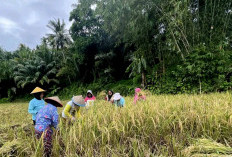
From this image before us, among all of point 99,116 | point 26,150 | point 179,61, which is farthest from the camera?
point 179,61

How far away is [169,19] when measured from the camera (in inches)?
269

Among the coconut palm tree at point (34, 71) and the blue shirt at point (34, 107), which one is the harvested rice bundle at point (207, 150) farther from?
the coconut palm tree at point (34, 71)

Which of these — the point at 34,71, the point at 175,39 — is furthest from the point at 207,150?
the point at 34,71

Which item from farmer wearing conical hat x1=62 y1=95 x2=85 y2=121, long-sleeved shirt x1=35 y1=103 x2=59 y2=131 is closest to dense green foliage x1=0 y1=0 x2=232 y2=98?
farmer wearing conical hat x1=62 y1=95 x2=85 y2=121

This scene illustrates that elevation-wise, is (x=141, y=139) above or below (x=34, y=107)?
below

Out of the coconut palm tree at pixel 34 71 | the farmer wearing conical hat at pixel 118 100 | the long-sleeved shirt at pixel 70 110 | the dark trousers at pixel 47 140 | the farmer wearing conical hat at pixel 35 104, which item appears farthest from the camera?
the coconut palm tree at pixel 34 71

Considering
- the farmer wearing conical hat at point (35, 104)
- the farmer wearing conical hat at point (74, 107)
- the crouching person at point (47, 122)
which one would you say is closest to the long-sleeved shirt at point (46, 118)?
the crouching person at point (47, 122)

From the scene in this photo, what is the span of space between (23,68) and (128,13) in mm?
13080

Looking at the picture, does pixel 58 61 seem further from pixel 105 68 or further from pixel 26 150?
pixel 26 150

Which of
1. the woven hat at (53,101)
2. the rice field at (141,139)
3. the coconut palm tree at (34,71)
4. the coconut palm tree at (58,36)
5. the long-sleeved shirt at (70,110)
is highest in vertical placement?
the coconut palm tree at (58,36)

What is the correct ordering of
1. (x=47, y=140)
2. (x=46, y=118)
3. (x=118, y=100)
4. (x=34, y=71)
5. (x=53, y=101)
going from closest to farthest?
(x=47, y=140)
(x=46, y=118)
(x=53, y=101)
(x=118, y=100)
(x=34, y=71)

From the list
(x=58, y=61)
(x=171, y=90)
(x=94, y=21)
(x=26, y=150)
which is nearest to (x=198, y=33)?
(x=171, y=90)

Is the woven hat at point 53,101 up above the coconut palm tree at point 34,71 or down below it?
below

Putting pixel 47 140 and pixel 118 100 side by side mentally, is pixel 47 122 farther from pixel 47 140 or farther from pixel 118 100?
pixel 118 100
